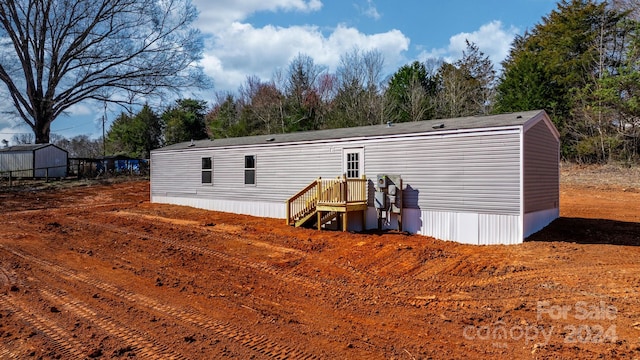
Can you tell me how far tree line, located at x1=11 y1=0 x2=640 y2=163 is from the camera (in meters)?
24.1

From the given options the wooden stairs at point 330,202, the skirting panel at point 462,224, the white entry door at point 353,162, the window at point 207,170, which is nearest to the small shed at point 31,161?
the window at point 207,170

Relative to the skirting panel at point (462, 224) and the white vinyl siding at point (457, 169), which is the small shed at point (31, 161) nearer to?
the skirting panel at point (462, 224)

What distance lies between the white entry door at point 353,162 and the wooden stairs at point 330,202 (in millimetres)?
333

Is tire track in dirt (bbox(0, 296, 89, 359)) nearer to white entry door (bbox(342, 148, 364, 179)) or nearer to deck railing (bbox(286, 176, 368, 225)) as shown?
deck railing (bbox(286, 176, 368, 225))

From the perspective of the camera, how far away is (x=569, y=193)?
64.1ft

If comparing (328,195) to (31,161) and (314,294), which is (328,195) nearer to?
(314,294)

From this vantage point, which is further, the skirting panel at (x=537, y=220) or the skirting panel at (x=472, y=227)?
the skirting panel at (x=537, y=220)

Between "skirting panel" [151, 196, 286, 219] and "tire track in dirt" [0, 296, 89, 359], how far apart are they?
344 inches

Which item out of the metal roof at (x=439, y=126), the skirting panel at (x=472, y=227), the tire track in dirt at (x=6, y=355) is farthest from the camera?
the metal roof at (x=439, y=126)

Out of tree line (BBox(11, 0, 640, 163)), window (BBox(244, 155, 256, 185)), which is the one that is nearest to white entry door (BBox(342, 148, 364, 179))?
window (BBox(244, 155, 256, 185))

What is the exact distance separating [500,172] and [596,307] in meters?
4.49

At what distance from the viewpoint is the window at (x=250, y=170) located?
14.8 m

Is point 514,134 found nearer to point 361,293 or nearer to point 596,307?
point 596,307

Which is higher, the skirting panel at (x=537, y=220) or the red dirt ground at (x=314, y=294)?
the skirting panel at (x=537, y=220)
